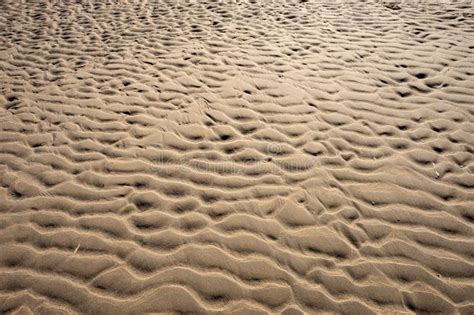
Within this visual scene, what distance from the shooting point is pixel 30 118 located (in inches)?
171

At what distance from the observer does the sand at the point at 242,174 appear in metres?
2.48

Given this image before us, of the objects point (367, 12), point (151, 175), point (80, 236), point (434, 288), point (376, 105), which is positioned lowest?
point (80, 236)

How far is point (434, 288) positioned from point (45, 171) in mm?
4164

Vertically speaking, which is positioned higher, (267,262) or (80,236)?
(267,262)

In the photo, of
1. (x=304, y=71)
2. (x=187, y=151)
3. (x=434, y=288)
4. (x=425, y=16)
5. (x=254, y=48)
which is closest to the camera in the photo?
(x=434, y=288)

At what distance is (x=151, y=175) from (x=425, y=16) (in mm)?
7253

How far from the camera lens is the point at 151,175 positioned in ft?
11.2

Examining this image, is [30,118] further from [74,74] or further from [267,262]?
[267,262]

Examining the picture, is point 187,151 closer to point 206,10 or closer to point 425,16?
point 206,10

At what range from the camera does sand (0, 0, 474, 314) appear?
8.14 ft

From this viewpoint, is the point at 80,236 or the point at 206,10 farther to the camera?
the point at 206,10

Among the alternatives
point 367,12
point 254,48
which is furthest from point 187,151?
point 367,12

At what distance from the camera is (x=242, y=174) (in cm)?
340

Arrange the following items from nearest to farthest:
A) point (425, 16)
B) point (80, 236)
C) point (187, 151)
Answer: point (80, 236), point (187, 151), point (425, 16)
